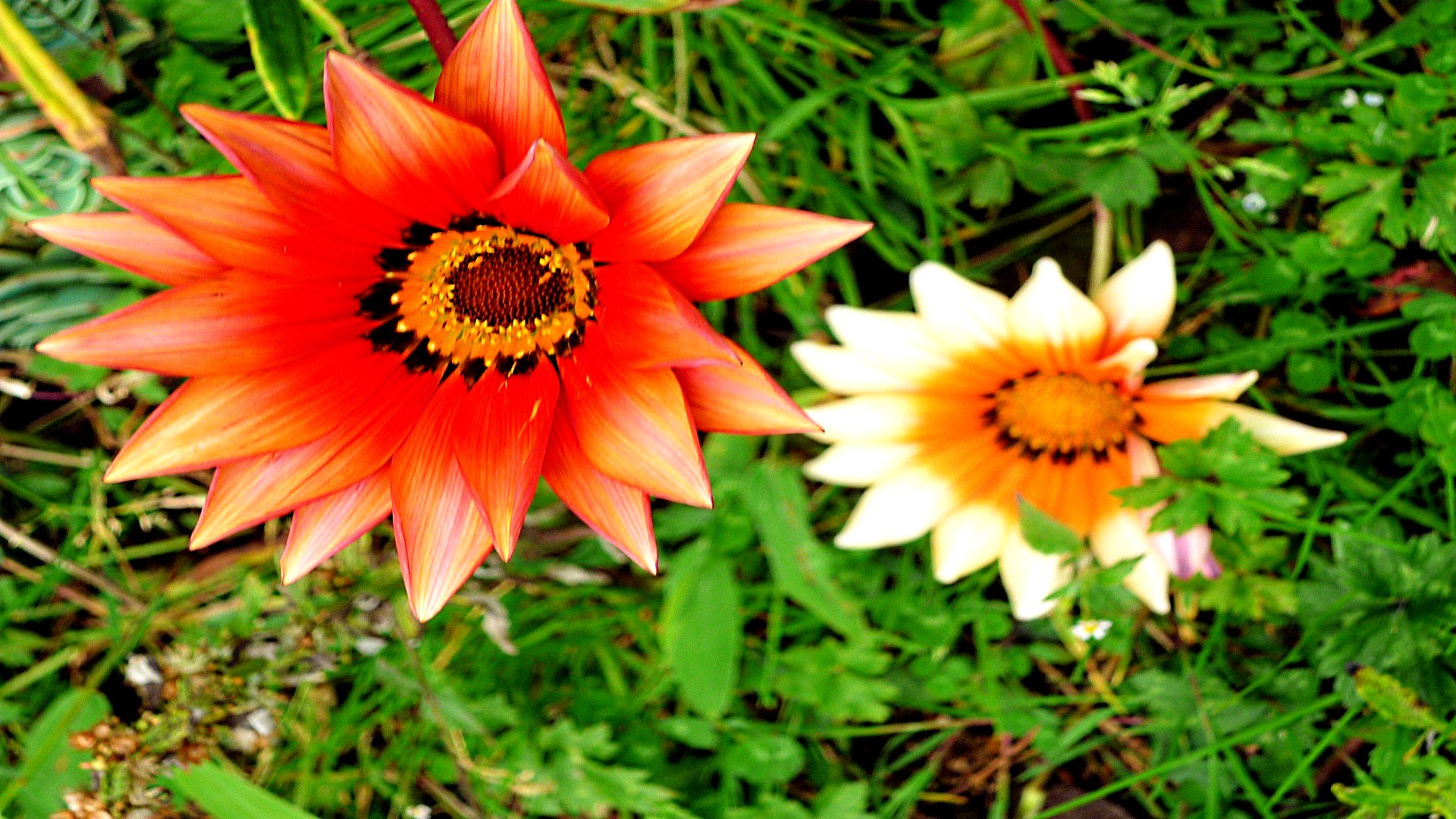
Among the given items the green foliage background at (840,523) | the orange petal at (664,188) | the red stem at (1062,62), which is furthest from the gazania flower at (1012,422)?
the orange petal at (664,188)

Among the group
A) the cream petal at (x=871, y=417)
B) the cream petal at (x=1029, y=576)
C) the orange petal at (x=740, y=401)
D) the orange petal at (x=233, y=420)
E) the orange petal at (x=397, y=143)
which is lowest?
the cream petal at (x=1029, y=576)

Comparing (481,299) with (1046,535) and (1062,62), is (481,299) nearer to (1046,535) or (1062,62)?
(1046,535)

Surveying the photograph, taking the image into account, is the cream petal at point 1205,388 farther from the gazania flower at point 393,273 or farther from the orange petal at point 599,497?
the orange petal at point 599,497

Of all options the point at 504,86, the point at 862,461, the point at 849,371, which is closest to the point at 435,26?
the point at 504,86

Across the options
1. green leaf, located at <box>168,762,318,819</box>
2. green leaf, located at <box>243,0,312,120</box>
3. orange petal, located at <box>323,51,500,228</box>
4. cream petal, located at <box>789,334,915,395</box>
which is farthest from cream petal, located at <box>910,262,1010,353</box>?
green leaf, located at <box>168,762,318,819</box>

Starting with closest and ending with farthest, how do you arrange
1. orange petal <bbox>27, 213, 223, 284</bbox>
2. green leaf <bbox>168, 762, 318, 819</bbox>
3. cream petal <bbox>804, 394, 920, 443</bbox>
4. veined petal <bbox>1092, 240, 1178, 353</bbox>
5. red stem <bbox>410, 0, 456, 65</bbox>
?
1. orange petal <bbox>27, 213, 223, 284</bbox>
2. red stem <bbox>410, 0, 456, 65</bbox>
3. veined petal <bbox>1092, 240, 1178, 353</bbox>
4. cream petal <bbox>804, 394, 920, 443</bbox>
5. green leaf <bbox>168, 762, 318, 819</bbox>

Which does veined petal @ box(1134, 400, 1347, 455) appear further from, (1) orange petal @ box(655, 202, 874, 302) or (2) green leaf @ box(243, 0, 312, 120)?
(2) green leaf @ box(243, 0, 312, 120)

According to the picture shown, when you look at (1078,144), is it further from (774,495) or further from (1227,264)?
(774,495)
